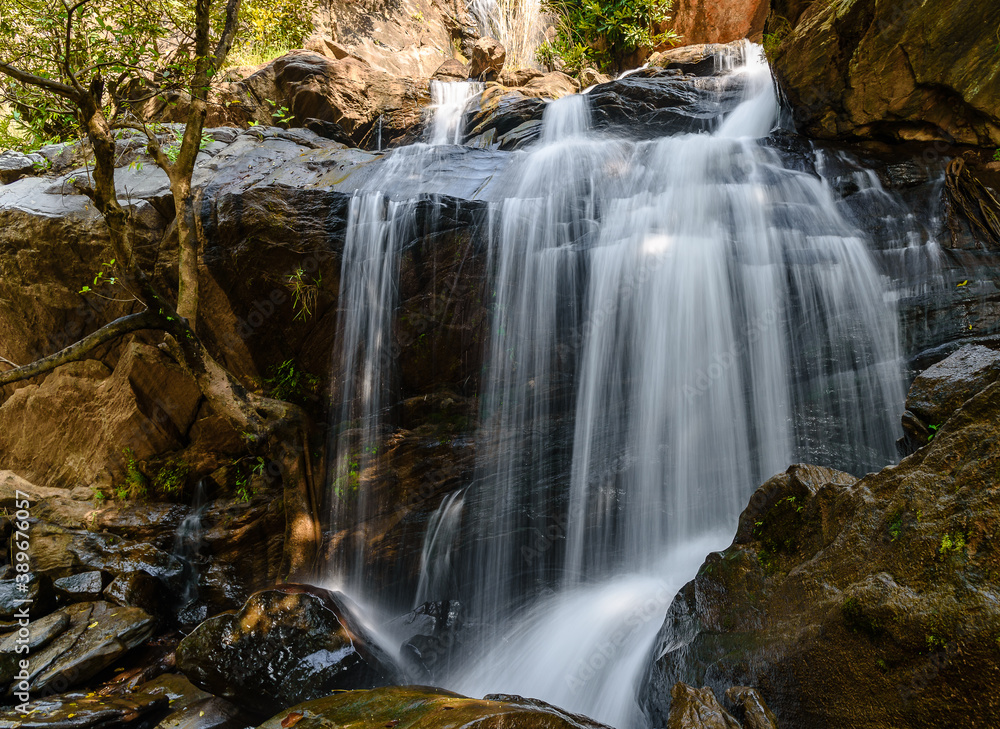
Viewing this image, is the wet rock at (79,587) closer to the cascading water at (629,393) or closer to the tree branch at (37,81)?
the cascading water at (629,393)

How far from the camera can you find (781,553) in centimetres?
327

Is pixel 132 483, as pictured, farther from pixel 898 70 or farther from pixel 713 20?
pixel 713 20

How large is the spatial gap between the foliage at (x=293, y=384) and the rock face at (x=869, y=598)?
546 cm

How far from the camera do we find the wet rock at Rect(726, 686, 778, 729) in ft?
8.58

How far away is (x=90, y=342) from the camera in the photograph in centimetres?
577

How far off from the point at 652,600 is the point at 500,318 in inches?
144

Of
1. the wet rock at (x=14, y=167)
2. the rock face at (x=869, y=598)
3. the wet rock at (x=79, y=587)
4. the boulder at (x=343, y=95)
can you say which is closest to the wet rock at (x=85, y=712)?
the wet rock at (x=79, y=587)

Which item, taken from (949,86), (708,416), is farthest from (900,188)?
(708,416)

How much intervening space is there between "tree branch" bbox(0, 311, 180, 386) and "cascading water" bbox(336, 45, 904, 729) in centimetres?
210

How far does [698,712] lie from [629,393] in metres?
3.93

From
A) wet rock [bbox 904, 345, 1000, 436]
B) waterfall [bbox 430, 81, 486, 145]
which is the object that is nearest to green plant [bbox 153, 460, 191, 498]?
waterfall [bbox 430, 81, 486, 145]

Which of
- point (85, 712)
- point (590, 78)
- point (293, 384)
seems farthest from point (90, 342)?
point (590, 78)

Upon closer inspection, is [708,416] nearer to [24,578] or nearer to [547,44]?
[24,578]

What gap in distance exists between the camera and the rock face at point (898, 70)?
6125 mm
